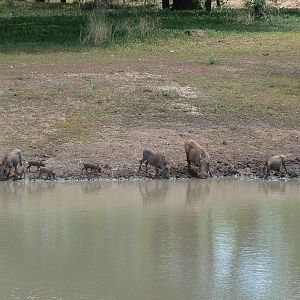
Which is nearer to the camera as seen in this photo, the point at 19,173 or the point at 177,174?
the point at 19,173

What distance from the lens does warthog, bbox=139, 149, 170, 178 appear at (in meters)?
14.3

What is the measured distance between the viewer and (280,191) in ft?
45.1

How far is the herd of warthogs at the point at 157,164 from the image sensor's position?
14203 millimetres

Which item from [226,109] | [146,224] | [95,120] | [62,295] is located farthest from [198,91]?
[62,295]

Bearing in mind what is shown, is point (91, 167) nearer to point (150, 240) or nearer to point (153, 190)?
point (153, 190)

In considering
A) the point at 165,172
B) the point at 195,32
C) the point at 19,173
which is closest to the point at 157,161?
the point at 165,172

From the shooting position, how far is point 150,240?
10641 millimetres

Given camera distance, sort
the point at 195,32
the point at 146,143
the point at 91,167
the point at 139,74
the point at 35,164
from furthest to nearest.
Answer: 1. the point at 195,32
2. the point at 139,74
3. the point at 146,143
4. the point at 91,167
5. the point at 35,164

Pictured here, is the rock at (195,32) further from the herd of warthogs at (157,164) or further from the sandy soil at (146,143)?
the herd of warthogs at (157,164)

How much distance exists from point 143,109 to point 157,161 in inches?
127

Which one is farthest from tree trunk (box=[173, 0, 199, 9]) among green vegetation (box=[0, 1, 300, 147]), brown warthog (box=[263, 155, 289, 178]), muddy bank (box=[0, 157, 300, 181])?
brown warthog (box=[263, 155, 289, 178])

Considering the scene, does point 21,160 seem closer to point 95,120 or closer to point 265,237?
point 95,120

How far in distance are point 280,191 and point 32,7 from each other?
26.1 m

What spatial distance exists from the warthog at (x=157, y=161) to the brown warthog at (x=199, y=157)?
39 centimetres
